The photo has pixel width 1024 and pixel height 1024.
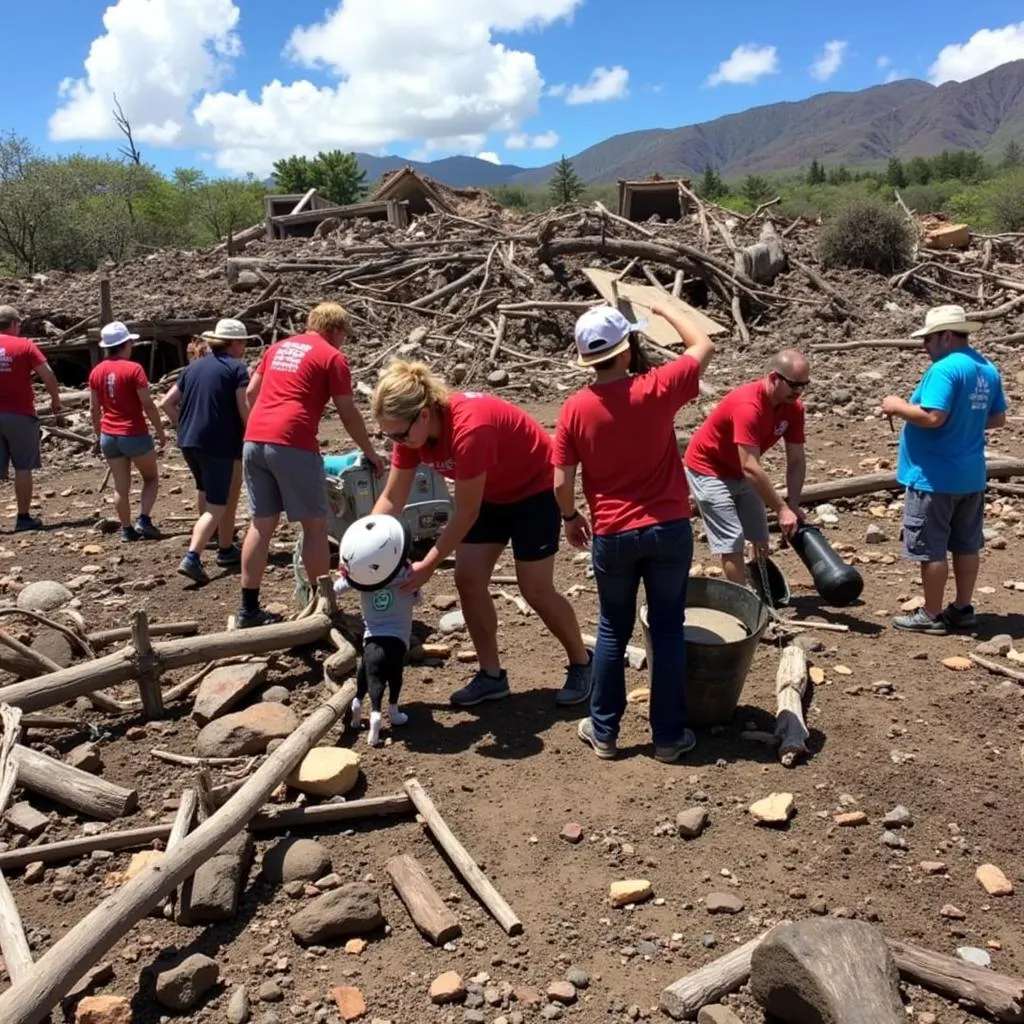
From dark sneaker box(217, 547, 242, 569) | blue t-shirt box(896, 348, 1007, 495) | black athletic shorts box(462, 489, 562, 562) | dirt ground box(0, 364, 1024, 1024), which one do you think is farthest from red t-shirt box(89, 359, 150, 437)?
blue t-shirt box(896, 348, 1007, 495)

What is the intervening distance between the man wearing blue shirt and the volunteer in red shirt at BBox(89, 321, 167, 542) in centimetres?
523

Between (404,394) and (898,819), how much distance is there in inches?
96.6

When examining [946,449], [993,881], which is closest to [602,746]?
[993,881]

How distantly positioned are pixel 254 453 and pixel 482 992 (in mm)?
3260

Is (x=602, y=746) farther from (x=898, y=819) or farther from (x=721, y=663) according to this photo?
(x=898, y=819)

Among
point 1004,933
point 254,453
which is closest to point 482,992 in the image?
point 1004,933

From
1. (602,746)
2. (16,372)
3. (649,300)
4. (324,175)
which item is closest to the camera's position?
(602,746)

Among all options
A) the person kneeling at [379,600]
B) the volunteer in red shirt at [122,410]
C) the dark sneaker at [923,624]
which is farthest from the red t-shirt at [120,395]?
the dark sneaker at [923,624]

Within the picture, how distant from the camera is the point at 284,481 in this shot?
5277 millimetres

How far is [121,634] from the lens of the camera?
17.5 feet

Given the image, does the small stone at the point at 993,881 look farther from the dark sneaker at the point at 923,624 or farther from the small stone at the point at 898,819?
the dark sneaker at the point at 923,624

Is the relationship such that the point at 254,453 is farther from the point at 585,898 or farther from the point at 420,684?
the point at 585,898

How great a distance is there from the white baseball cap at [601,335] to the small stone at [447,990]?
215cm

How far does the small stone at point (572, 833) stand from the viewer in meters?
3.57
